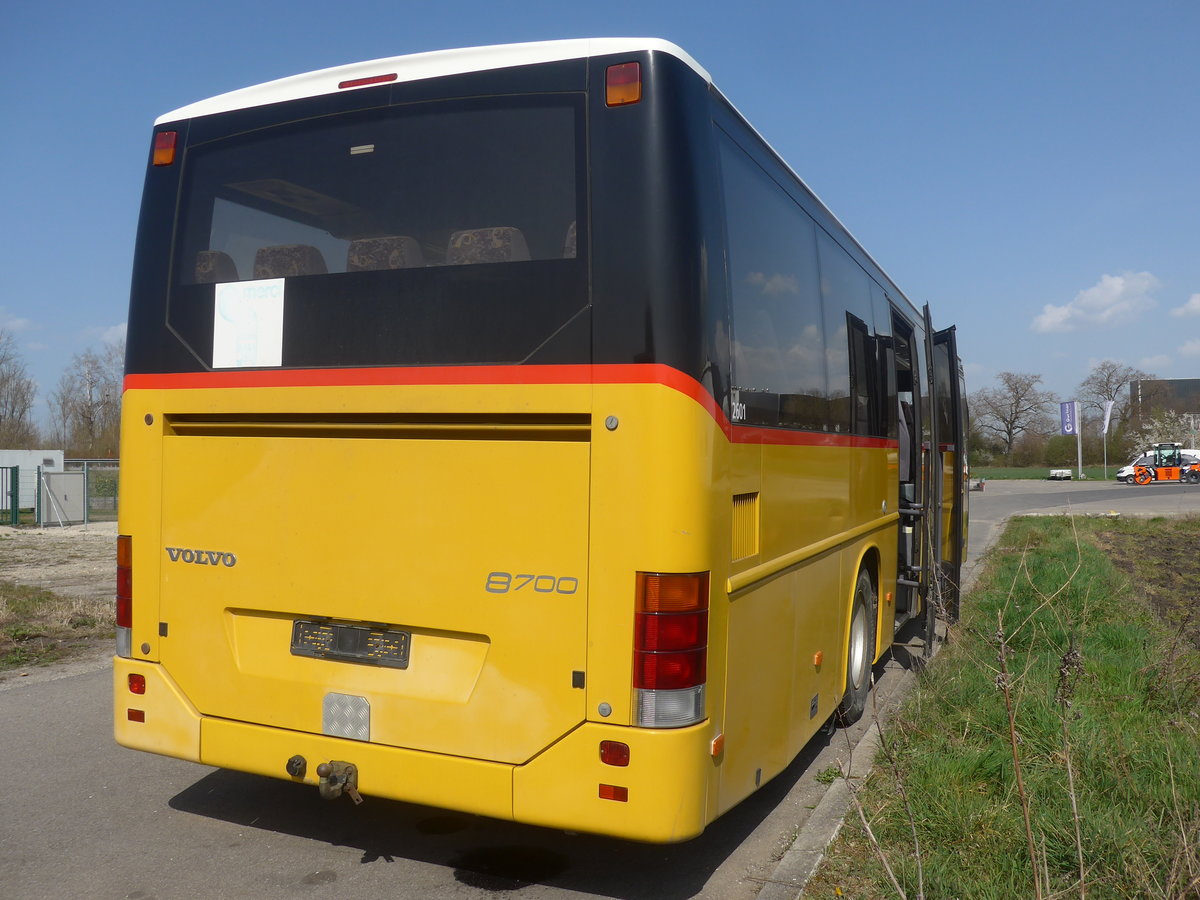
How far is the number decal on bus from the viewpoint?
11.6 feet

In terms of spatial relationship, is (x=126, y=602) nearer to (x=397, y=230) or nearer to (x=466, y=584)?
(x=466, y=584)

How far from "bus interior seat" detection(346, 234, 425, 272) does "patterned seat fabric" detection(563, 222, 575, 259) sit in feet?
1.99

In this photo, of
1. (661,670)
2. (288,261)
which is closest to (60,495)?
(288,261)

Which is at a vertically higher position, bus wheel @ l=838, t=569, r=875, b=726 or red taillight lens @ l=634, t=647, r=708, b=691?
red taillight lens @ l=634, t=647, r=708, b=691

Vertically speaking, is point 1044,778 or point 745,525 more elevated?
point 745,525

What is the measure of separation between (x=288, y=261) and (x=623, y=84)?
158 centimetres

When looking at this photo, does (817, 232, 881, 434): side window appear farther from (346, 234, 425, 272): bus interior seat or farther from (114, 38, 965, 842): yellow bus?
(346, 234, 425, 272): bus interior seat

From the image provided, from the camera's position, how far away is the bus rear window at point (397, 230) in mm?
3619

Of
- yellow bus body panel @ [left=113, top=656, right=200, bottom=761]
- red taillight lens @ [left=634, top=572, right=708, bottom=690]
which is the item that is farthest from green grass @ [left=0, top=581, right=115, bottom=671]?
red taillight lens @ [left=634, top=572, right=708, bottom=690]

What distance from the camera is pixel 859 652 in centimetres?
658

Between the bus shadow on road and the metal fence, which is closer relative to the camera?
the bus shadow on road

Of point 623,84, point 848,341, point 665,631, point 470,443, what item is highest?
point 623,84

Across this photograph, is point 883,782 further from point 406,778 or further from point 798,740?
point 406,778

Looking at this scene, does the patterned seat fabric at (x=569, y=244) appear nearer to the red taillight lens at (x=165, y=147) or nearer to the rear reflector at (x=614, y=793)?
the rear reflector at (x=614, y=793)
